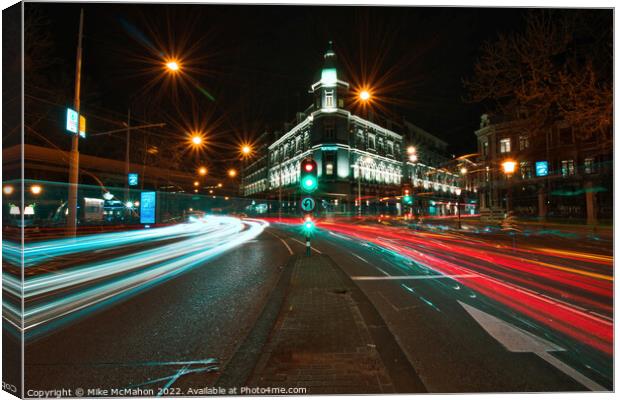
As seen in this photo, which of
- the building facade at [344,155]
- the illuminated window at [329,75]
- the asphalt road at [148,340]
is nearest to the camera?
the asphalt road at [148,340]

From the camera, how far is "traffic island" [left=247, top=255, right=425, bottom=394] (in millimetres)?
3293

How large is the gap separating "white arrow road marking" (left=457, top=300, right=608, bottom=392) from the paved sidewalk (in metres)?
1.80

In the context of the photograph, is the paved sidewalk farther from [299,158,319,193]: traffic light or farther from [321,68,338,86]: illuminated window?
[321,68,338,86]: illuminated window

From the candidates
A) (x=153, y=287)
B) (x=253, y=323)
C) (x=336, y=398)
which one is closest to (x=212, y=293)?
(x=153, y=287)

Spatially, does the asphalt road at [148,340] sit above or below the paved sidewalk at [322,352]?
below

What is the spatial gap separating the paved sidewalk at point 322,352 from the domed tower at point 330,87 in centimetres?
5314

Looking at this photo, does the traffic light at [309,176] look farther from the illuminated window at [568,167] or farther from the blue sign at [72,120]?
the illuminated window at [568,167]

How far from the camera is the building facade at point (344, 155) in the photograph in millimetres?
55562

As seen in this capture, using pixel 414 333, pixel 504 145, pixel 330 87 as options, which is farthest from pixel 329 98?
pixel 414 333

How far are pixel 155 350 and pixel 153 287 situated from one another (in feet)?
13.1

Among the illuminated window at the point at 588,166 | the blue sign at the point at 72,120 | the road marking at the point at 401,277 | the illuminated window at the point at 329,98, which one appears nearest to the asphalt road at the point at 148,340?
the road marking at the point at 401,277

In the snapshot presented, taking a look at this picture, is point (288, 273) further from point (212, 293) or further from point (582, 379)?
point (582, 379)

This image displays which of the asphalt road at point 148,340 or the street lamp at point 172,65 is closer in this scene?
the asphalt road at point 148,340

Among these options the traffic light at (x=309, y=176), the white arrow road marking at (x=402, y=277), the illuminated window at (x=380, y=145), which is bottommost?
the white arrow road marking at (x=402, y=277)
